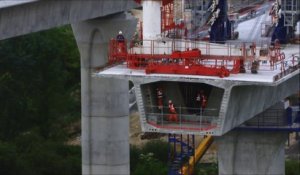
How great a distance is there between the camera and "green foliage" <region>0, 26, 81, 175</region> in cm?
8988

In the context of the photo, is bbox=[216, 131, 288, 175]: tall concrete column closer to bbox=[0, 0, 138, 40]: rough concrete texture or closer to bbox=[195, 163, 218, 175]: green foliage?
bbox=[0, 0, 138, 40]: rough concrete texture

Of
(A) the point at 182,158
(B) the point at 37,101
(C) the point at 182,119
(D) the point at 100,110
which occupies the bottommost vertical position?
(A) the point at 182,158

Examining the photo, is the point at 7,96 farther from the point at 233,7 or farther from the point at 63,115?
the point at 233,7

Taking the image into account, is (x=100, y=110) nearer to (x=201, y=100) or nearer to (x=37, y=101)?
(x=201, y=100)

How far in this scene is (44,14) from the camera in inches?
2467

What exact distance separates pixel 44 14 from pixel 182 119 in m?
7.68

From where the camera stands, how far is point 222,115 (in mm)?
58500

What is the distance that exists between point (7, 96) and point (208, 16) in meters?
28.2

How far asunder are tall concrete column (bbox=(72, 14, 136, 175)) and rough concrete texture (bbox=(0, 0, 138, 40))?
498 centimetres

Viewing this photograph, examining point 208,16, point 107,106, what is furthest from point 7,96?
point 208,16

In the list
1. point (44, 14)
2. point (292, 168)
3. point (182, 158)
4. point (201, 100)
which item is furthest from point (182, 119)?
point (292, 168)

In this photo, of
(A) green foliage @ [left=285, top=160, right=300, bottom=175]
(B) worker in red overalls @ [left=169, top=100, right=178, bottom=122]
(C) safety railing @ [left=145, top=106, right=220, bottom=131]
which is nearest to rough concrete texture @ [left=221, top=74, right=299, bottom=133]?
(C) safety railing @ [left=145, top=106, right=220, bottom=131]

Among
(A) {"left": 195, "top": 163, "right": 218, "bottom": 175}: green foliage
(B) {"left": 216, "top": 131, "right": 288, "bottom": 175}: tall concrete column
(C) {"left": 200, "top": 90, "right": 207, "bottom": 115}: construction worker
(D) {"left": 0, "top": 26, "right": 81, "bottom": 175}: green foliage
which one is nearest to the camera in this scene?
(C) {"left": 200, "top": 90, "right": 207, "bottom": 115}: construction worker

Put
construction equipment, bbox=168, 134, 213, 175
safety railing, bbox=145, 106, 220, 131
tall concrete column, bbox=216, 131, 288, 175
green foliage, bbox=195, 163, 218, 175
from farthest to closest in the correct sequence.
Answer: green foliage, bbox=195, 163, 218, 175, tall concrete column, bbox=216, 131, 288, 175, construction equipment, bbox=168, 134, 213, 175, safety railing, bbox=145, 106, 220, 131
